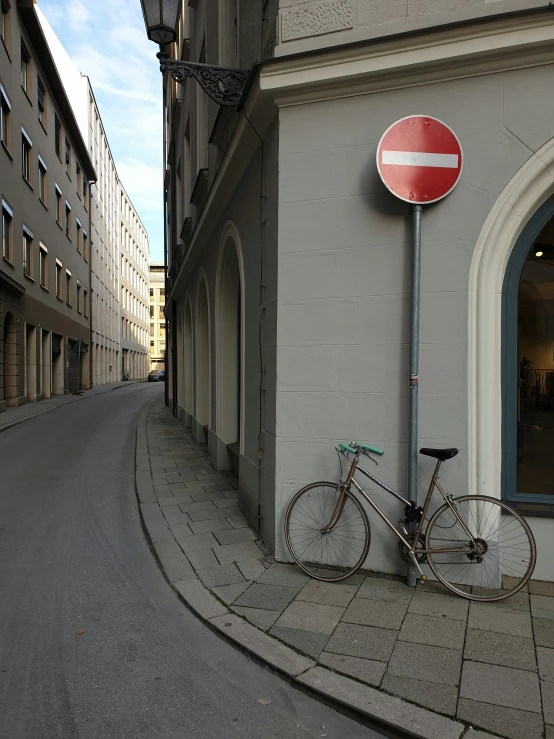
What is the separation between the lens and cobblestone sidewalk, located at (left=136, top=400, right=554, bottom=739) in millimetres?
2641

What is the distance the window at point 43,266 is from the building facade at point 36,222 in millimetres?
43

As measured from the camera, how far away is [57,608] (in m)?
3.86

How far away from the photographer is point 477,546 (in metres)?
3.85

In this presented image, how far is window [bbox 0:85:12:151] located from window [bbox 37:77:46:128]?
16.5 ft

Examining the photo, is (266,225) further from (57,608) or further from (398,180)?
(57,608)

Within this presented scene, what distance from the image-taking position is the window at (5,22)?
18188 millimetres

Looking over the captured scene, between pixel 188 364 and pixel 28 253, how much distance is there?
1143cm

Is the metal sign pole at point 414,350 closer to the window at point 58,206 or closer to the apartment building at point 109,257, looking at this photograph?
the window at point 58,206

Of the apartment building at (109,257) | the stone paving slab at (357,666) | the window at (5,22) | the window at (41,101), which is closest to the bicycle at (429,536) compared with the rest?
the stone paving slab at (357,666)

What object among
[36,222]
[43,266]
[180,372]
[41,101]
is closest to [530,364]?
[180,372]

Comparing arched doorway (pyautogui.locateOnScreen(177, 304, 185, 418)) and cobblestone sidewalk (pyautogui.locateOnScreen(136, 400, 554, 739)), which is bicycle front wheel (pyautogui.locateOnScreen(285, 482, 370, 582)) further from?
arched doorway (pyautogui.locateOnScreen(177, 304, 185, 418))

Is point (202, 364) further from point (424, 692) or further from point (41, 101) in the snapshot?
point (41, 101)

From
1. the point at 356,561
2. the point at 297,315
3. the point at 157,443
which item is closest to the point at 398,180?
the point at 297,315

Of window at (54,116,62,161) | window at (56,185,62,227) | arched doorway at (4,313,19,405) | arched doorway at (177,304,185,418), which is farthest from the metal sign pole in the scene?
window at (54,116,62,161)
